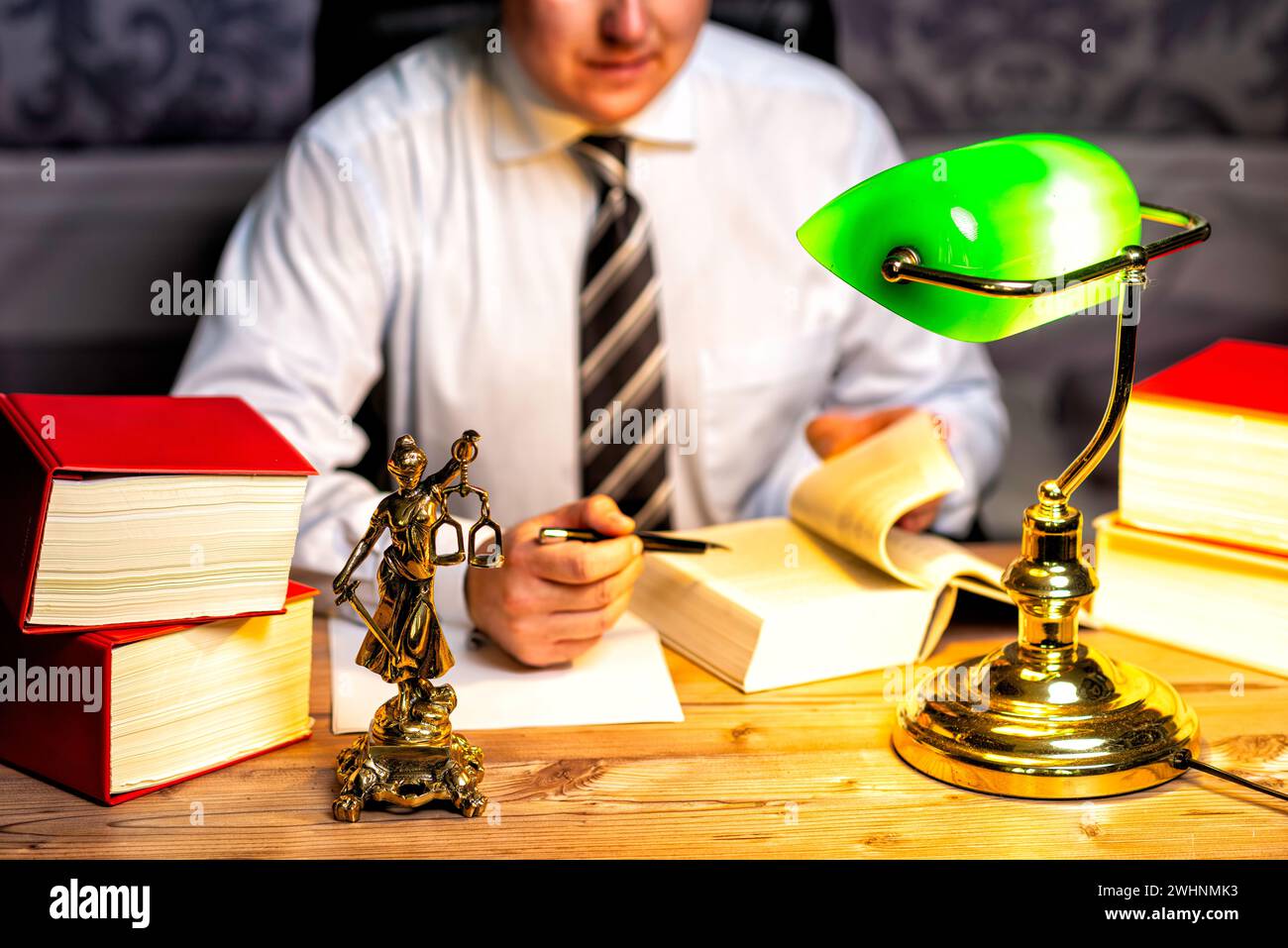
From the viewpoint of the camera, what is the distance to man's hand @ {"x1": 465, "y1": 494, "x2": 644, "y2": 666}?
41.0 inches

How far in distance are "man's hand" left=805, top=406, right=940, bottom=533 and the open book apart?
1.1 inches

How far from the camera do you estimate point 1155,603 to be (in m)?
1.15

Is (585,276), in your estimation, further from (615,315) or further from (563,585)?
(563,585)

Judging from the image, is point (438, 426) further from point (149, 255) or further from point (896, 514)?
point (896, 514)

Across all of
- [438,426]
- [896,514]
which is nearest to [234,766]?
[896,514]

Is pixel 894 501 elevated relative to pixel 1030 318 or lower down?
lower down

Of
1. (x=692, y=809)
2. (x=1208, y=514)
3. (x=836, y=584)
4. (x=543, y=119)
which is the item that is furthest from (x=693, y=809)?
(x=543, y=119)

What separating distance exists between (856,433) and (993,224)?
461 mm

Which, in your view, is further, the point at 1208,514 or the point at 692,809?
the point at 1208,514

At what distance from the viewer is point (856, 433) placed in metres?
1.28

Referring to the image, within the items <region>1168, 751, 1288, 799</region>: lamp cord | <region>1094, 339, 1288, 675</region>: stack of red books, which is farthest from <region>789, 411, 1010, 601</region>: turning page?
<region>1168, 751, 1288, 799</region>: lamp cord

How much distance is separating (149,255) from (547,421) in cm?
75

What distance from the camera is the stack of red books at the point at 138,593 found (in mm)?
844

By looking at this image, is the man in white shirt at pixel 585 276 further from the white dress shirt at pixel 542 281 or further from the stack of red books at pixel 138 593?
the stack of red books at pixel 138 593
